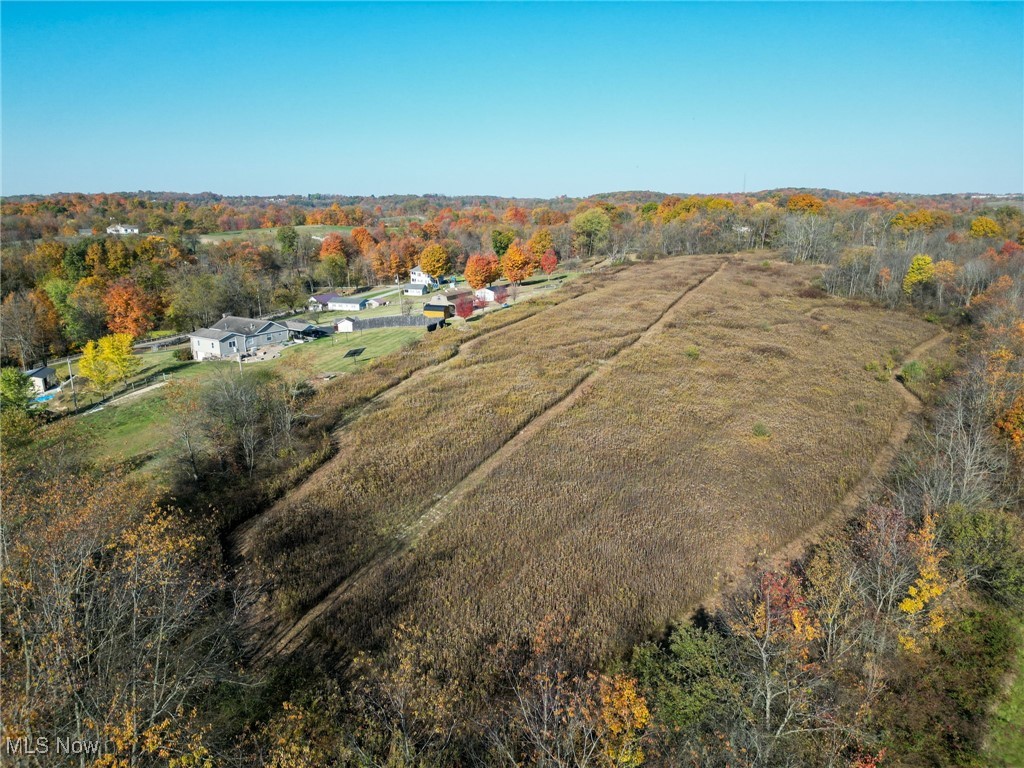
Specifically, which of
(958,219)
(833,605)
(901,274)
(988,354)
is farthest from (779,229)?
(833,605)

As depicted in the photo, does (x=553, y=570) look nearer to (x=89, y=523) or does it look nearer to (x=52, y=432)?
(x=89, y=523)

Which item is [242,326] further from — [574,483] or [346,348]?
[574,483]

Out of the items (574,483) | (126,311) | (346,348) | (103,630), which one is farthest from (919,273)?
(126,311)

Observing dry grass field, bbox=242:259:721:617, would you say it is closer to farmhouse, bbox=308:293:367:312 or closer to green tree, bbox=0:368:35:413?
green tree, bbox=0:368:35:413

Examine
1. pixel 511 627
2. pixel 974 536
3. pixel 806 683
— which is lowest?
pixel 511 627

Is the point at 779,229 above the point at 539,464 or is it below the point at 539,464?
above

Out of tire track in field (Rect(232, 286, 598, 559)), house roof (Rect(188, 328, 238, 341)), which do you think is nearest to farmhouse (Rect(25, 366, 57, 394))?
house roof (Rect(188, 328, 238, 341))
